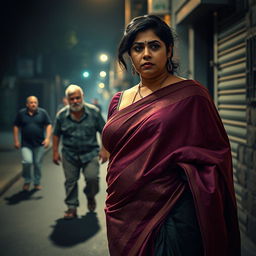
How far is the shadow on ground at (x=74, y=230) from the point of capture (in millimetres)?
4719

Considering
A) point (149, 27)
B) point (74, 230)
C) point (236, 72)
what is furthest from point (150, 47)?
point (74, 230)

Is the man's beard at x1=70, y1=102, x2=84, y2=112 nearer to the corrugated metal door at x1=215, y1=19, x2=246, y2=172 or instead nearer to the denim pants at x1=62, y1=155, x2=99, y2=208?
the denim pants at x1=62, y1=155, x2=99, y2=208

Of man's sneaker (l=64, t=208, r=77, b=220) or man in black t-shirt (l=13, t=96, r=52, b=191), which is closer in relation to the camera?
man's sneaker (l=64, t=208, r=77, b=220)

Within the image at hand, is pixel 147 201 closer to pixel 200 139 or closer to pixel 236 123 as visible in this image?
pixel 200 139

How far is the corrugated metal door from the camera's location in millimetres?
5074

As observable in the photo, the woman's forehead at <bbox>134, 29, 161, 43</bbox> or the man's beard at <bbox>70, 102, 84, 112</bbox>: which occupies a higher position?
the woman's forehead at <bbox>134, 29, 161, 43</bbox>

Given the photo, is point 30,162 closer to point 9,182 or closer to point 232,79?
point 9,182

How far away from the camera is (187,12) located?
7055 mm

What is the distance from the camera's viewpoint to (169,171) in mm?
2207

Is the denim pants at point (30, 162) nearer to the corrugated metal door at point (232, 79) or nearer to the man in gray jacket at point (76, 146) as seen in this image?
the man in gray jacket at point (76, 146)

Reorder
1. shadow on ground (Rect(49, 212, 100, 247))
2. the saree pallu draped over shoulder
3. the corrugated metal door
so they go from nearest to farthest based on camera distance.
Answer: the saree pallu draped over shoulder → shadow on ground (Rect(49, 212, 100, 247)) → the corrugated metal door

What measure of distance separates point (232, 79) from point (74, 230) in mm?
3153

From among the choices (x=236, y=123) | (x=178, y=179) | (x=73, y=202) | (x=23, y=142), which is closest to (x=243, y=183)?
(x=236, y=123)

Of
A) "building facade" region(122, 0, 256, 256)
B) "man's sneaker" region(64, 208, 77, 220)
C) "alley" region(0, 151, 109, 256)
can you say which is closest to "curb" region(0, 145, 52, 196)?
"alley" region(0, 151, 109, 256)
